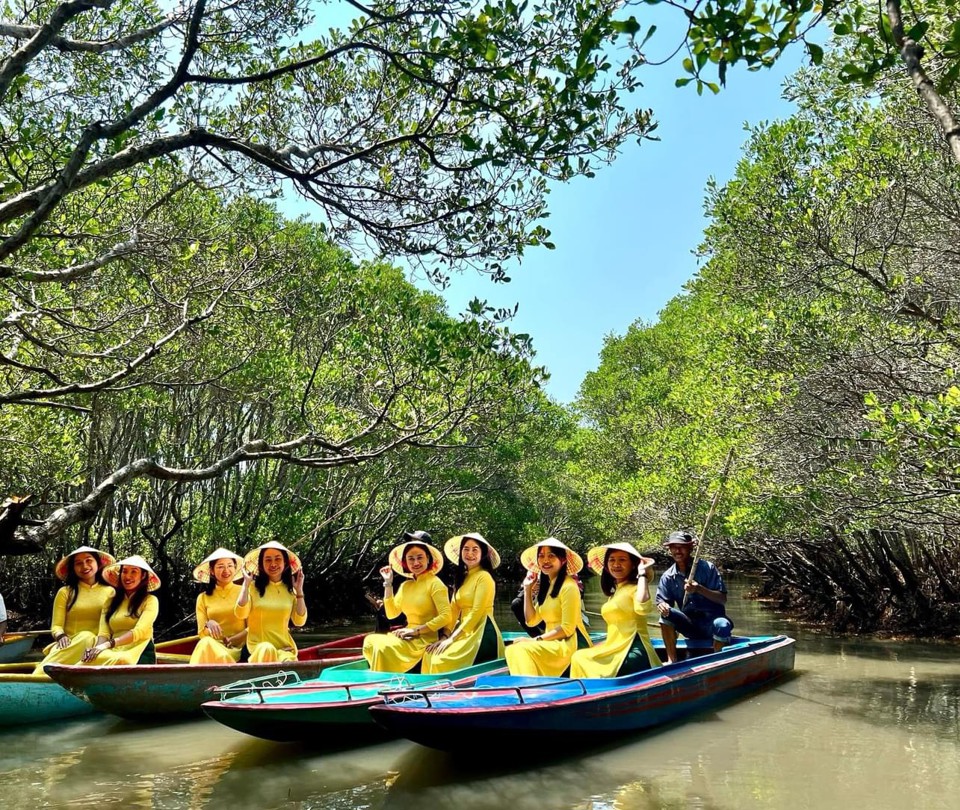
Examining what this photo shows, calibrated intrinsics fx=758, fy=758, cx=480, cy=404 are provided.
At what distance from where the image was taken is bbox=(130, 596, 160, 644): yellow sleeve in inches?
269

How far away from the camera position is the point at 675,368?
23.2 m

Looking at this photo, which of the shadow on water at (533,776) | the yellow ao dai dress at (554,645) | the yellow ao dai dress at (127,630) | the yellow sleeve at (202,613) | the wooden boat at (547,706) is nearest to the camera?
the shadow on water at (533,776)

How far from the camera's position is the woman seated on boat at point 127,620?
21.7 feet

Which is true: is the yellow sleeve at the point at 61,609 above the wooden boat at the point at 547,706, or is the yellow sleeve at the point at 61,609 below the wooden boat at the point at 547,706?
above

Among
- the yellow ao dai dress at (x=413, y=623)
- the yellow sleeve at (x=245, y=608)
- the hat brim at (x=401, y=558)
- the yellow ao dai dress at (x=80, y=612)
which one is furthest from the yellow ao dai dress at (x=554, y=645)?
the yellow ao dai dress at (x=80, y=612)

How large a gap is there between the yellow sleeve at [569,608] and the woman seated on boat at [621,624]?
8.3 inches

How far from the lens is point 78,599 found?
7102 millimetres

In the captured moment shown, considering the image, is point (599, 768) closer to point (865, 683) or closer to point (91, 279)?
point (865, 683)

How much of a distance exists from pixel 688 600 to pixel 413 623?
2751 millimetres

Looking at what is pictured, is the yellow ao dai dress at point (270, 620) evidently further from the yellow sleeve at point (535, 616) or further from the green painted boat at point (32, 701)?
the yellow sleeve at point (535, 616)

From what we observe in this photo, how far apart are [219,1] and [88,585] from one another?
5.26m

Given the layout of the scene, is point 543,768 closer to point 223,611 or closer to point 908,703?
point 223,611

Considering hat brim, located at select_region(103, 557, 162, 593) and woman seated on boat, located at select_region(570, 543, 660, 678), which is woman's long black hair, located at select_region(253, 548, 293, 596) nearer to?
hat brim, located at select_region(103, 557, 162, 593)

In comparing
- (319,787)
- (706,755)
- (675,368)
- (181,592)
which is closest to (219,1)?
(319,787)
